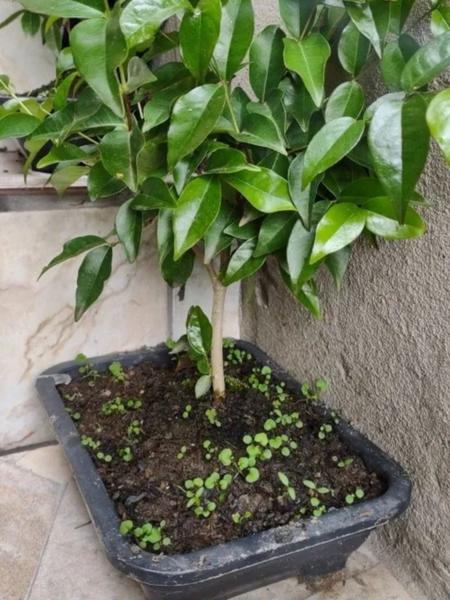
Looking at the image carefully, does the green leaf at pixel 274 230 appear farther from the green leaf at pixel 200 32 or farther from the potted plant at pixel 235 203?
the green leaf at pixel 200 32

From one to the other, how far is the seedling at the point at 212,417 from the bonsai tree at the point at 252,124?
261 mm

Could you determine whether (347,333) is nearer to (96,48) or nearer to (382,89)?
(382,89)

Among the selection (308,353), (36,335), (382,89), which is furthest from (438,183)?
(36,335)

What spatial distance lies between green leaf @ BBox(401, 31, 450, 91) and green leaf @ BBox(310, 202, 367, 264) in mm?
144

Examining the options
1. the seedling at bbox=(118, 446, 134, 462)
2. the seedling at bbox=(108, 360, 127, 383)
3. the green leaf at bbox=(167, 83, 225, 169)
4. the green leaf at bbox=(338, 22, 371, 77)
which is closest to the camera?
the green leaf at bbox=(167, 83, 225, 169)

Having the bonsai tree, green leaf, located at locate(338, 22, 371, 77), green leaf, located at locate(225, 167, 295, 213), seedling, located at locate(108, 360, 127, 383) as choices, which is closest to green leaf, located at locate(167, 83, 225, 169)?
the bonsai tree

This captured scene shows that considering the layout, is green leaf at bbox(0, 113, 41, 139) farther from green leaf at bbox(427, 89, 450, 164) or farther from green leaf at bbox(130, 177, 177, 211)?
green leaf at bbox(427, 89, 450, 164)

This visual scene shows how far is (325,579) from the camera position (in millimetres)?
811

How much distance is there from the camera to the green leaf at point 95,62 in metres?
0.48

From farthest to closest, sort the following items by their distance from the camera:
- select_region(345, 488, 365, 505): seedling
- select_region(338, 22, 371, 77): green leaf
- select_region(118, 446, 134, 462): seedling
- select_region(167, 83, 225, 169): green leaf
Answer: select_region(118, 446, 134, 462): seedling → select_region(345, 488, 365, 505): seedling → select_region(338, 22, 371, 77): green leaf → select_region(167, 83, 225, 169): green leaf

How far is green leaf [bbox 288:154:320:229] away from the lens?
2.00ft

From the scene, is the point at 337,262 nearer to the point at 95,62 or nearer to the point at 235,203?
the point at 235,203

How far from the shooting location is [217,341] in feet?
2.93

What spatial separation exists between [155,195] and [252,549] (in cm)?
43
